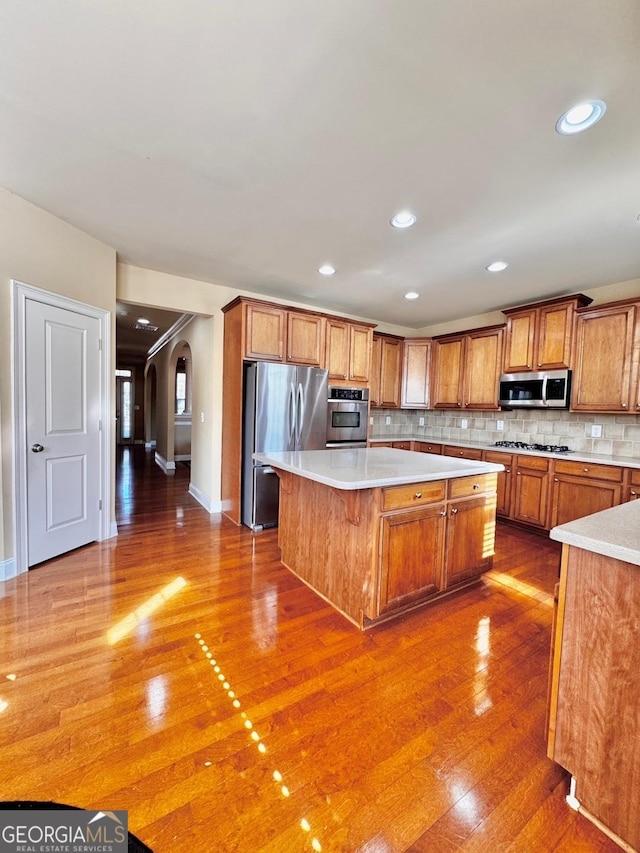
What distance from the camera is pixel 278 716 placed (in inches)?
56.4

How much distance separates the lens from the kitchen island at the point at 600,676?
38.7 inches

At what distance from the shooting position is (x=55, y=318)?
269cm

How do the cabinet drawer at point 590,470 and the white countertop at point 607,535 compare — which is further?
the cabinet drawer at point 590,470

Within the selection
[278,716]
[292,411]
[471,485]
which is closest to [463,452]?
[471,485]

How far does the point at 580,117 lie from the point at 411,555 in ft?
7.57

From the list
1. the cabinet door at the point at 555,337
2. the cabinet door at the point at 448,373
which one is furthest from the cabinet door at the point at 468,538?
the cabinet door at the point at 448,373

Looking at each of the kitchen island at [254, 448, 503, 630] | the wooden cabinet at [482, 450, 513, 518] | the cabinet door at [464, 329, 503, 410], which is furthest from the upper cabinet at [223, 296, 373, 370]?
the wooden cabinet at [482, 450, 513, 518]

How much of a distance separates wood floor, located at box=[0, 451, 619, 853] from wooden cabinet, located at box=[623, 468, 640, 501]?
1.28 m

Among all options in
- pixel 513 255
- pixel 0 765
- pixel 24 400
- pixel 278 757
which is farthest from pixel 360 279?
pixel 0 765

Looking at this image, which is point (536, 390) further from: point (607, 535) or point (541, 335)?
point (607, 535)

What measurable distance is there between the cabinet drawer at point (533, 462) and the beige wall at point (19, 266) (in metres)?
4.53

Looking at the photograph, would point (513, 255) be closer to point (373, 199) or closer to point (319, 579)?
point (373, 199)

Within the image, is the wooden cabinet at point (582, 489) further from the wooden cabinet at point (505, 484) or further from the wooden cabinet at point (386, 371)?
the wooden cabinet at point (386, 371)

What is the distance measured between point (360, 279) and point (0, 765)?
4012 mm
